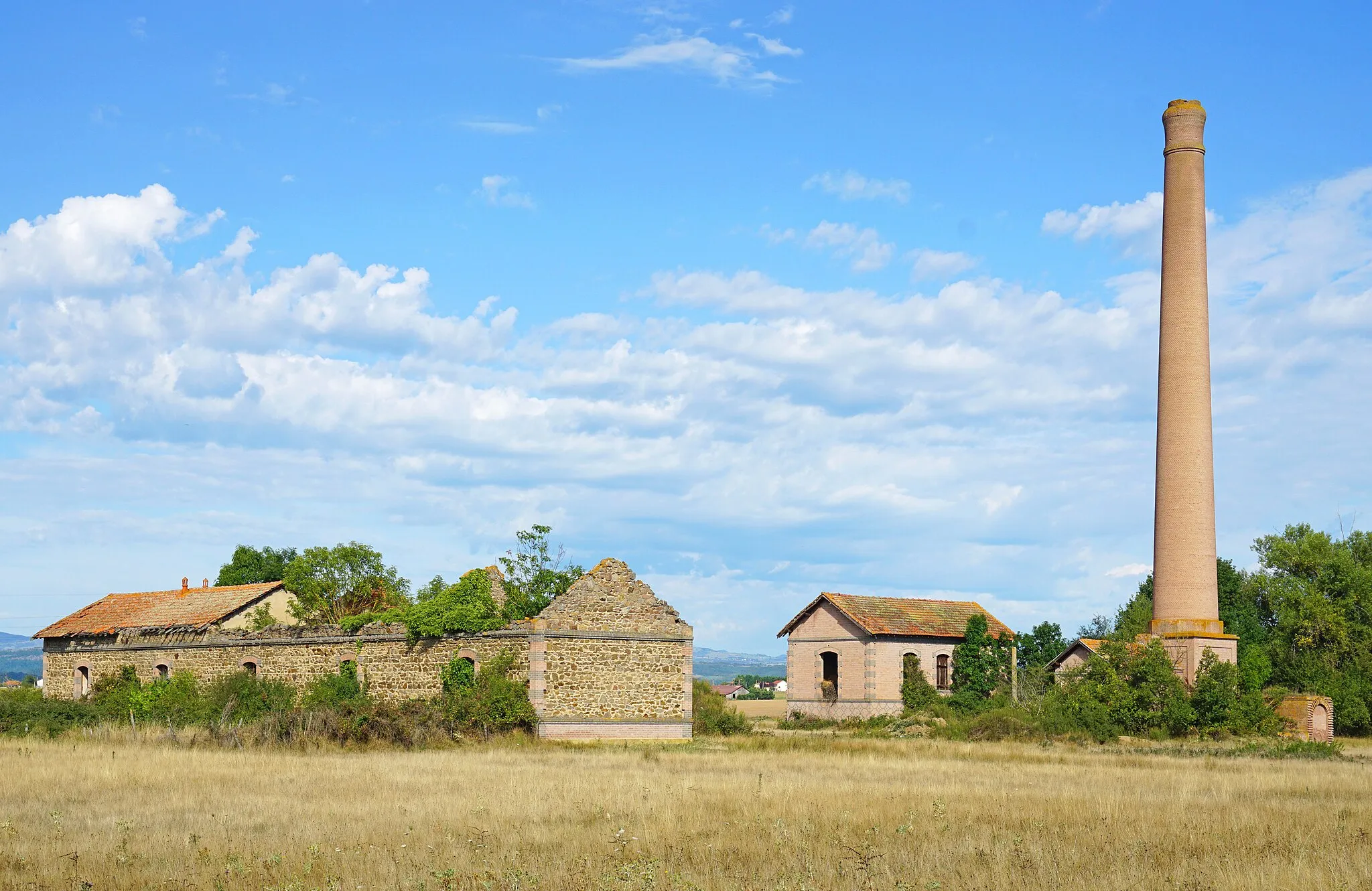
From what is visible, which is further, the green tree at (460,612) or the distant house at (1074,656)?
the distant house at (1074,656)

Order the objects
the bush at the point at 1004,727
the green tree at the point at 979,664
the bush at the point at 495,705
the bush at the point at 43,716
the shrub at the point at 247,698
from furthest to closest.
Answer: the green tree at the point at 979,664 → the bush at the point at 1004,727 → the shrub at the point at 247,698 → the bush at the point at 43,716 → the bush at the point at 495,705

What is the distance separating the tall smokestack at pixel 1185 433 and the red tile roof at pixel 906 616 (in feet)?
44.3

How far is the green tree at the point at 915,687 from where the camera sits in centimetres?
4719

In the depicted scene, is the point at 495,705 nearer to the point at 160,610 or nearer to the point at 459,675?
the point at 459,675

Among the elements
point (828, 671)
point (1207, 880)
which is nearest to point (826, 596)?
point (828, 671)

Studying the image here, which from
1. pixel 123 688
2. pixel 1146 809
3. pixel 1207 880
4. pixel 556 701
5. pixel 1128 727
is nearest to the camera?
pixel 1207 880

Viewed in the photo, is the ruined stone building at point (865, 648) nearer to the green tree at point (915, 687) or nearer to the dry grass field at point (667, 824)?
the green tree at point (915, 687)

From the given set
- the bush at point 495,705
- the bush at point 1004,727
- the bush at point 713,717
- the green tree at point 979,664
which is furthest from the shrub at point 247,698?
the green tree at point 979,664

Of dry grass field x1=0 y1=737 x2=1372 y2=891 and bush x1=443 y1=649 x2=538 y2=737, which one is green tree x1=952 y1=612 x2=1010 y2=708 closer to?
bush x1=443 y1=649 x2=538 y2=737

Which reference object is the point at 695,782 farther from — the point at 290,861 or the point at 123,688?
the point at 123,688

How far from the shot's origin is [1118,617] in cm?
5991

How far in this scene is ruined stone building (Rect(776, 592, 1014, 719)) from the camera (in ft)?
157

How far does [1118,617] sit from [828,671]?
17.5 meters

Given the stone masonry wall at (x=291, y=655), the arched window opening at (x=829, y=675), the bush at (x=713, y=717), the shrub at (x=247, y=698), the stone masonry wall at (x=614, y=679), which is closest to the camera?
the stone masonry wall at (x=614, y=679)
